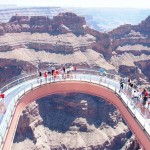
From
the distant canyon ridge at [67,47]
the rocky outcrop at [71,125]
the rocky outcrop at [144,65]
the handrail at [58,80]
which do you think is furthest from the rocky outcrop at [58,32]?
the handrail at [58,80]

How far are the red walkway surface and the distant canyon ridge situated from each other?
7097cm

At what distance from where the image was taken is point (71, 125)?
110625mm

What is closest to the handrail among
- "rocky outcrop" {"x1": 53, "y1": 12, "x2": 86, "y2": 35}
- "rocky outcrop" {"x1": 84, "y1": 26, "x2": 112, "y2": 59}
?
"rocky outcrop" {"x1": 84, "y1": 26, "x2": 112, "y2": 59}

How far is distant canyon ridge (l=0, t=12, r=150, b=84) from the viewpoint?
455ft

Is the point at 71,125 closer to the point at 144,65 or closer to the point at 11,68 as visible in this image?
the point at 11,68

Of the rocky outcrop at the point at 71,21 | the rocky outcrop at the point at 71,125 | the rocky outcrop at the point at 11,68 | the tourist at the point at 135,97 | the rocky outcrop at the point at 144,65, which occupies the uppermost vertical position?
the rocky outcrop at the point at 71,21

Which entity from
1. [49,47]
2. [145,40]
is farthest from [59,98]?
[145,40]

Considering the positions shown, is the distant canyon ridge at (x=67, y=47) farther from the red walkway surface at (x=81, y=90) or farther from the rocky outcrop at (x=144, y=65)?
the red walkway surface at (x=81, y=90)

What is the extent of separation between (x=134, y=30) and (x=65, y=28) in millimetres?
43836

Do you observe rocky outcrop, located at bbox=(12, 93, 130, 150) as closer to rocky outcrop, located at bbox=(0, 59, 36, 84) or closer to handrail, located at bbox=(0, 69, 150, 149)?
rocky outcrop, located at bbox=(0, 59, 36, 84)

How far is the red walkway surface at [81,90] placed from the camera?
43469mm

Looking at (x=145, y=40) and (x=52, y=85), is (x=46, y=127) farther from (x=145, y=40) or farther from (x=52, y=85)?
(x=145, y=40)

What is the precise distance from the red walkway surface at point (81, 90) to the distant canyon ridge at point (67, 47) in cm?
7097

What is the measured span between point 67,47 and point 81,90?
289 ft
